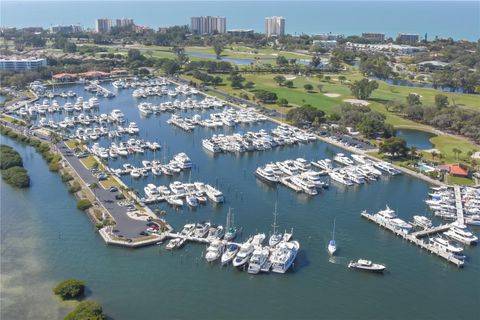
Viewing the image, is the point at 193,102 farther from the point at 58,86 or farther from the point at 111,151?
the point at 58,86

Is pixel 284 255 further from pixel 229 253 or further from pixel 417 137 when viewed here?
pixel 417 137

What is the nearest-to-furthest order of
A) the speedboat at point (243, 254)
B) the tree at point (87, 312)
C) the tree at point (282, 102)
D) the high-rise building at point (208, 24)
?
the tree at point (87, 312), the speedboat at point (243, 254), the tree at point (282, 102), the high-rise building at point (208, 24)

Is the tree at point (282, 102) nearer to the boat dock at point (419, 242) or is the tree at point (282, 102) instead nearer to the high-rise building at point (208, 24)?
the boat dock at point (419, 242)

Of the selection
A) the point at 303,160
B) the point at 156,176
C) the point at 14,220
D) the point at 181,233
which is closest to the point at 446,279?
the point at 181,233

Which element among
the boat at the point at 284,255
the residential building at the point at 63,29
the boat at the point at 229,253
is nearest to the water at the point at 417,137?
the boat at the point at 284,255

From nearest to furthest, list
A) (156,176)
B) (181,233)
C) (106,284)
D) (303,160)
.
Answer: (106,284)
(181,233)
(156,176)
(303,160)

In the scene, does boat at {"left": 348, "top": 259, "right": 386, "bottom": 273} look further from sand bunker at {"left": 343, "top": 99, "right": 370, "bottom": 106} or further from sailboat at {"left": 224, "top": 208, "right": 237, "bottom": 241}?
sand bunker at {"left": 343, "top": 99, "right": 370, "bottom": 106}
